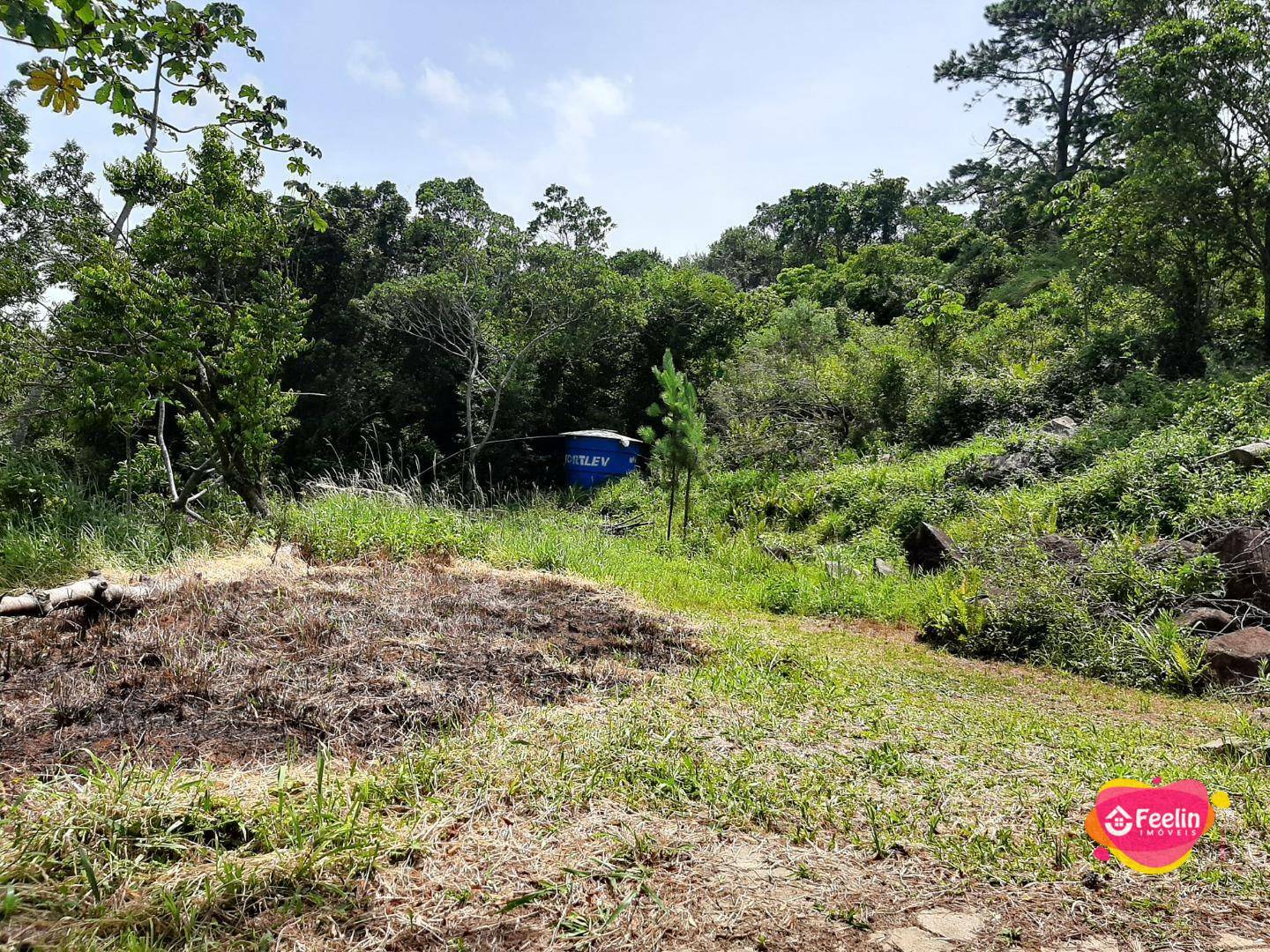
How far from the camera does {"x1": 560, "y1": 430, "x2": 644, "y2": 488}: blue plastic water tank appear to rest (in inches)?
642

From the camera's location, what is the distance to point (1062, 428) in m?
10.5

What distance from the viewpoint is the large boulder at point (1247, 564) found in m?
4.80

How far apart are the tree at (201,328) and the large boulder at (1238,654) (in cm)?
818

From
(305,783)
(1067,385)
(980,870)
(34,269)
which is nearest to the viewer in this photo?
(980,870)

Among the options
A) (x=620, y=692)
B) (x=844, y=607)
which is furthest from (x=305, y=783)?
(x=844, y=607)

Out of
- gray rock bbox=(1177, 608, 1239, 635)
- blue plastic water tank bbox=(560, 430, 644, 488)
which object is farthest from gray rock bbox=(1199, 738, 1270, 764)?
blue plastic water tank bbox=(560, 430, 644, 488)

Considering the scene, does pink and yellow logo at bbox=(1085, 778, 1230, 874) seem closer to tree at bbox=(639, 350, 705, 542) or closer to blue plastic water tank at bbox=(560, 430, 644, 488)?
tree at bbox=(639, 350, 705, 542)

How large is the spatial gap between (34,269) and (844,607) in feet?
30.0

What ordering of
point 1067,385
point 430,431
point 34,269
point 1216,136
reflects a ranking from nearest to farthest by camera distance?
point 34,269 → point 1216,136 → point 1067,385 → point 430,431

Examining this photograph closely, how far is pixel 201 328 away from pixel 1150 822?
8.52 meters

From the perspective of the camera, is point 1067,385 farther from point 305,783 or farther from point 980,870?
point 305,783

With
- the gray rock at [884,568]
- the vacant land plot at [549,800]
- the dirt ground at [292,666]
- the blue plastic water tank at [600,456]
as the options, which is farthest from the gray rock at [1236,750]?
the blue plastic water tank at [600,456]

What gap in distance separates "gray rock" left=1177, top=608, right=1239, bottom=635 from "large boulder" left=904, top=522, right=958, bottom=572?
89.8 inches

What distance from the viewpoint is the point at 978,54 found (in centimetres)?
2594
